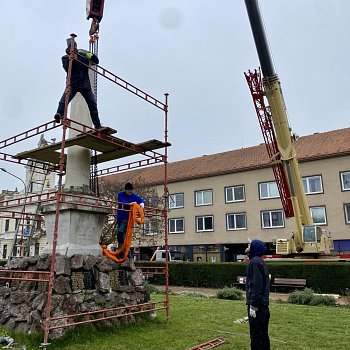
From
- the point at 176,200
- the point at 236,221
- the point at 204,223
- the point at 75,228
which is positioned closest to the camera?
the point at 75,228

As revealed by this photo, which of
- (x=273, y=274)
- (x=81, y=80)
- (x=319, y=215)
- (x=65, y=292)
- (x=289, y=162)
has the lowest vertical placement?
(x=273, y=274)

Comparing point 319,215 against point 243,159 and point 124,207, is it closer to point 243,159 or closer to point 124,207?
point 243,159

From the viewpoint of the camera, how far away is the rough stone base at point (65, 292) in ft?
21.2

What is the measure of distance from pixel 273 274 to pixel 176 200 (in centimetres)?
1897

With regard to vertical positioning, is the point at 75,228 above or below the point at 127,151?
below

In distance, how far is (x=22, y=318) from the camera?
661 cm

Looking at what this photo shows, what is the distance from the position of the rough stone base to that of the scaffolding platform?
7.99 feet

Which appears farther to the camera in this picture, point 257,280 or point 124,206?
point 124,206

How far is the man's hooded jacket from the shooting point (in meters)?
5.29

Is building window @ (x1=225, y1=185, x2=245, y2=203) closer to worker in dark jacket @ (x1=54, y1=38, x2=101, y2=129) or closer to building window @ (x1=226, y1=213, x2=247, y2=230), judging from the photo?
building window @ (x1=226, y1=213, x2=247, y2=230)

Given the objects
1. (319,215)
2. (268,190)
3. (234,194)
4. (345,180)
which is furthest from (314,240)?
(234,194)

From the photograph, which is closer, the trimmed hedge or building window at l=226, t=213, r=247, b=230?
the trimmed hedge

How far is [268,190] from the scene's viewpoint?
30312mm

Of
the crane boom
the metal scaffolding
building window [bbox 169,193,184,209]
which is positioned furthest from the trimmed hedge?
building window [bbox 169,193,184,209]
